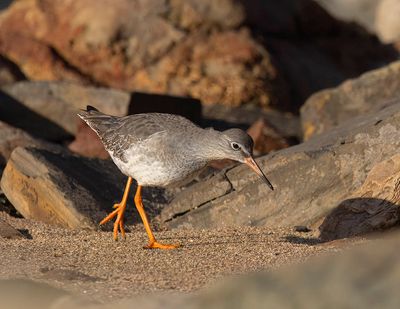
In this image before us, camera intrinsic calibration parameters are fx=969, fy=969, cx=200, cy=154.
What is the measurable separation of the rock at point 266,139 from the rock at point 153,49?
7.85 ft

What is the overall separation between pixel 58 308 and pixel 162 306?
2.52ft

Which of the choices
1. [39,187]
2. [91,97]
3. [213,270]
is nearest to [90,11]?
[91,97]

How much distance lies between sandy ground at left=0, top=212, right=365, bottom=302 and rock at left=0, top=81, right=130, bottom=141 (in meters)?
4.90

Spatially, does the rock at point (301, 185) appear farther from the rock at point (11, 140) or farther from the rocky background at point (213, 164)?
the rock at point (11, 140)

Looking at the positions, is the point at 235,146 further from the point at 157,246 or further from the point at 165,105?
the point at 165,105

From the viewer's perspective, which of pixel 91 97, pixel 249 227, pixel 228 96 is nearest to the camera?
pixel 249 227

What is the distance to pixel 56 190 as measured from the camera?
9.60m

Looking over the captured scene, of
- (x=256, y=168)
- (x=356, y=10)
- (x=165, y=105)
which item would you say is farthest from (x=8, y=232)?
(x=356, y=10)

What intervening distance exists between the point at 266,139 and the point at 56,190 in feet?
15.2

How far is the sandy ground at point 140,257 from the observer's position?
716 centimetres

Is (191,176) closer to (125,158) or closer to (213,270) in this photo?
(125,158)

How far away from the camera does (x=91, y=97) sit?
1450 cm

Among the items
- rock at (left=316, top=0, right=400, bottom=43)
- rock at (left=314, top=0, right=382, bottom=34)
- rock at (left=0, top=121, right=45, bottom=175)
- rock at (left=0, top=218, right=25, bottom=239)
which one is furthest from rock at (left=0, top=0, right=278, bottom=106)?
rock at (left=0, top=218, right=25, bottom=239)

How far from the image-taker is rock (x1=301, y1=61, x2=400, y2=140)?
1395 cm
